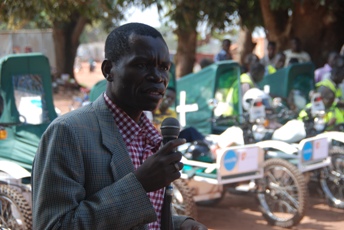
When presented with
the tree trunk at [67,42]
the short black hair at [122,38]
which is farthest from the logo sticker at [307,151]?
the tree trunk at [67,42]

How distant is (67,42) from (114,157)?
1969 centimetres

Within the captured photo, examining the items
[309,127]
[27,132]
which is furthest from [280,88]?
[27,132]

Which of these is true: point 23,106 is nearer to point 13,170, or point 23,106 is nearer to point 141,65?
point 13,170

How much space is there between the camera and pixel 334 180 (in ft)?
23.1

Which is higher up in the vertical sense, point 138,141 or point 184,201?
point 138,141

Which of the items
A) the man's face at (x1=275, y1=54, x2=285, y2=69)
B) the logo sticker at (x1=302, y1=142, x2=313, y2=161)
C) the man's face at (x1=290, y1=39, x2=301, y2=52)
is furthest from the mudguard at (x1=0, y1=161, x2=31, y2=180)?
the man's face at (x1=290, y1=39, x2=301, y2=52)

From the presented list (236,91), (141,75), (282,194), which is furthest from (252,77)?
(141,75)

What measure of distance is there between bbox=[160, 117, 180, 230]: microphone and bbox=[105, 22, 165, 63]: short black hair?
257 mm

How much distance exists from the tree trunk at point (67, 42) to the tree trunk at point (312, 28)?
33.1ft

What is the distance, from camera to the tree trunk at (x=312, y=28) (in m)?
11.2

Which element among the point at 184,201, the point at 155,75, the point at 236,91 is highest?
the point at 155,75

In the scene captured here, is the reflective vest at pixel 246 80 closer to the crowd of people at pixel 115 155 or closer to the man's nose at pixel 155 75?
the crowd of people at pixel 115 155

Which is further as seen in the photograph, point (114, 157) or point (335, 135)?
Answer: point (335, 135)

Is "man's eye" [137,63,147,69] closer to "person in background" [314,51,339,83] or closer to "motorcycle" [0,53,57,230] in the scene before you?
"motorcycle" [0,53,57,230]
